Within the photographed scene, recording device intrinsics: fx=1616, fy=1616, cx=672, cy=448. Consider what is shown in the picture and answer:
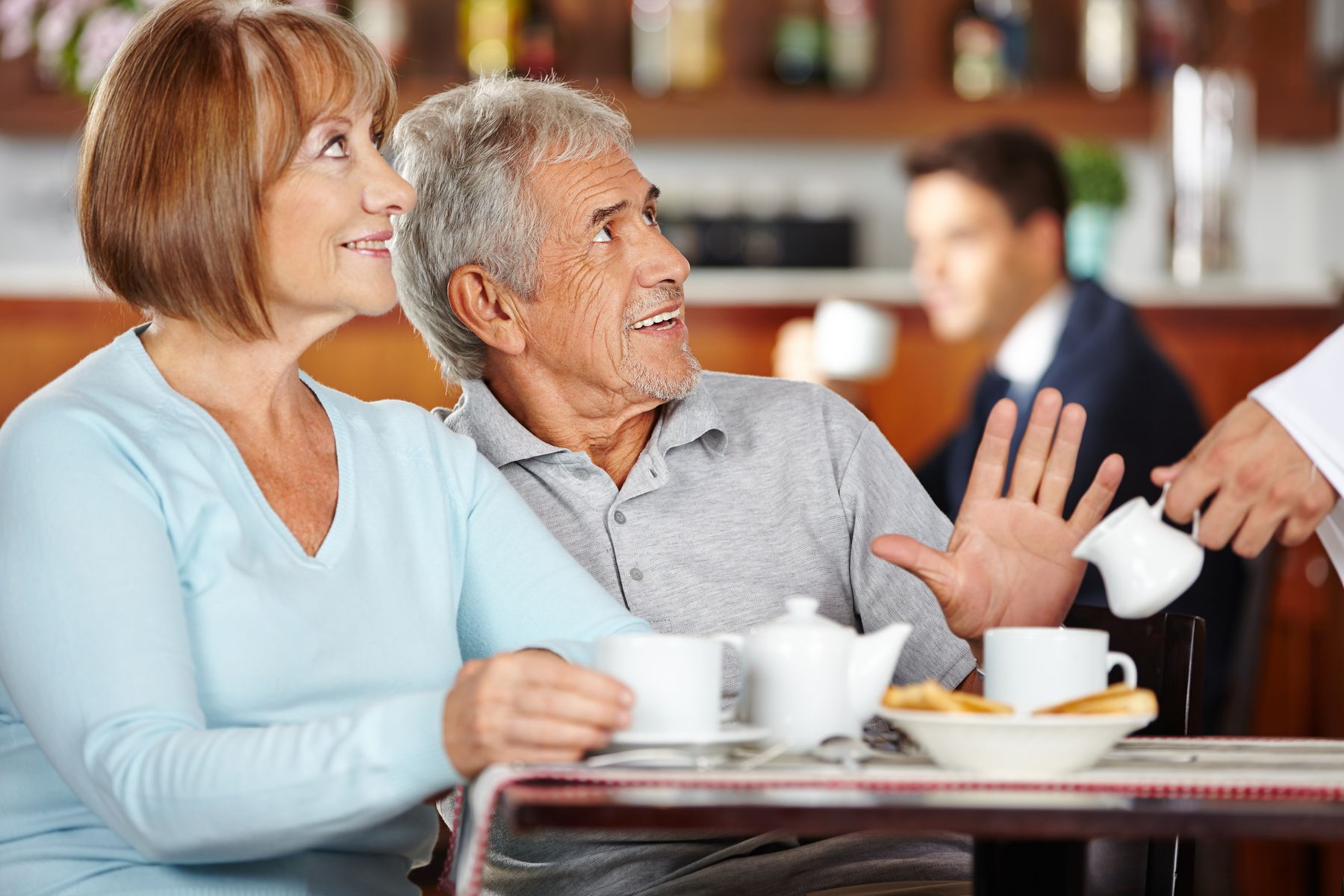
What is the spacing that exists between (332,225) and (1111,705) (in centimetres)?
75

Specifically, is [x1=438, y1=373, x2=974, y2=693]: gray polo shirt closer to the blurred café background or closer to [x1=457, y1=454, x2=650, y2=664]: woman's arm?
[x1=457, y1=454, x2=650, y2=664]: woman's arm

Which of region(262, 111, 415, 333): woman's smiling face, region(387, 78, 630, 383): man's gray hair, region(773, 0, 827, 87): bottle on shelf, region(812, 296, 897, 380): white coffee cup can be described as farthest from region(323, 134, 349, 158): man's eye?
region(773, 0, 827, 87): bottle on shelf

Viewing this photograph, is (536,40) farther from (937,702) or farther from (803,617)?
(937,702)

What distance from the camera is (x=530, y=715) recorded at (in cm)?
101

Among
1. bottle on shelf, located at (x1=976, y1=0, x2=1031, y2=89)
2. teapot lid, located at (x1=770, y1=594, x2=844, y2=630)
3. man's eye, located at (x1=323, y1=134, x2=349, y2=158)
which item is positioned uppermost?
bottle on shelf, located at (x1=976, y1=0, x2=1031, y2=89)

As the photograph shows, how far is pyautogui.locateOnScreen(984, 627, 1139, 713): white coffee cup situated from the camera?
3.63 ft

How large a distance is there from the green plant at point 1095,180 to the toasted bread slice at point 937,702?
284 cm

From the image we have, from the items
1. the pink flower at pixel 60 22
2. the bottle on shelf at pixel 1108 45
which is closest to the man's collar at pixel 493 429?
the pink flower at pixel 60 22

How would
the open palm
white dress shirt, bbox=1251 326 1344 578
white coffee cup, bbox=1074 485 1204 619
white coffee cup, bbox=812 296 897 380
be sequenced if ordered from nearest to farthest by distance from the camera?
white coffee cup, bbox=1074 485 1204 619
white dress shirt, bbox=1251 326 1344 578
the open palm
white coffee cup, bbox=812 296 897 380

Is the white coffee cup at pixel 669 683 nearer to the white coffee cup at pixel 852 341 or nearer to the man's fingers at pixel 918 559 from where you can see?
the man's fingers at pixel 918 559

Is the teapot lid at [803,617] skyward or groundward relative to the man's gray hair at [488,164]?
groundward

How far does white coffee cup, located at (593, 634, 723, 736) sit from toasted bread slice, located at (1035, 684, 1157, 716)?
215 millimetres

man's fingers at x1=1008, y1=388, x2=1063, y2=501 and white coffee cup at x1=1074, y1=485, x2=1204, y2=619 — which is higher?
man's fingers at x1=1008, y1=388, x2=1063, y2=501

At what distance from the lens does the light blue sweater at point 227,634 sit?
3.41ft
